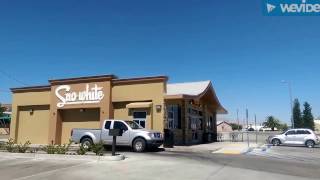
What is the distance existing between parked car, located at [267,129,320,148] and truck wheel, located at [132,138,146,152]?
1542cm

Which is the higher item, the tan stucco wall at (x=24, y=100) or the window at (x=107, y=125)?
the tan stucco wall at (x=24, y=100)

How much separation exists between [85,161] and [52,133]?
15710 millimetres

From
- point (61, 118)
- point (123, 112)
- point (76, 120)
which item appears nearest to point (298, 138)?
point (123, 112)

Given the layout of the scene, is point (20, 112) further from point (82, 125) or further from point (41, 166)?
point (41, 166)

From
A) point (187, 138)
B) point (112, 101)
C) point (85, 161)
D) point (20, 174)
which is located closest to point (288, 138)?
point (187, 138)

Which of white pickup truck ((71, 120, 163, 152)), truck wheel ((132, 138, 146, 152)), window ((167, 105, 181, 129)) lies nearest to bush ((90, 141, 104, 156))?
white pickup truck ((71, 120, 163, 152))

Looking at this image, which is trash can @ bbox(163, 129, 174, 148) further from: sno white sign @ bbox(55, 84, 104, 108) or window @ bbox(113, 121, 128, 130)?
sno white sign @ bbox(55, 84, 104, 108)

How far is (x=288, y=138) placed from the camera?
1303 inches

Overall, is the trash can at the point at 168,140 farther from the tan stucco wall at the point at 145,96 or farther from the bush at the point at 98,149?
the bush at the point at 98,149

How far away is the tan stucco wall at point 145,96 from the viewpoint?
27219 millimetres

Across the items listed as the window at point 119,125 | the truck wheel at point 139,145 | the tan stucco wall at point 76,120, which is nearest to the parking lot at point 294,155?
the truck wheel at point 139,145

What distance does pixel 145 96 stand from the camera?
1093 inches

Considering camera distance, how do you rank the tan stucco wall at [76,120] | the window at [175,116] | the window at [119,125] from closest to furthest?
the window at [119,125], the window at [175,116], the tan stucco wall at [76,120]

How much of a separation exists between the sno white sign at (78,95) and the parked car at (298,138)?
1539cm
